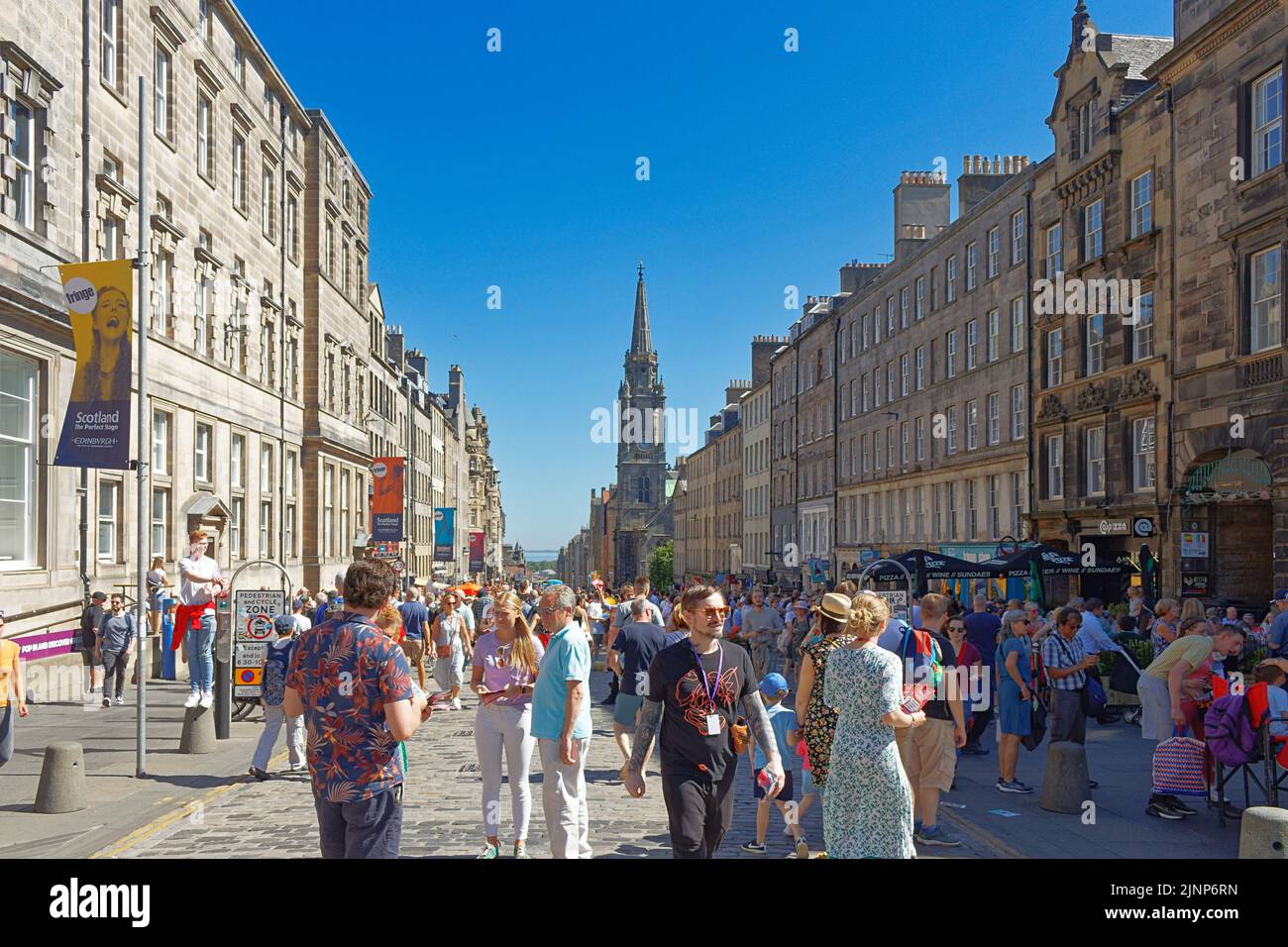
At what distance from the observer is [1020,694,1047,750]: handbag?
10.7 metres

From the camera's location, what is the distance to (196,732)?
12.3 m

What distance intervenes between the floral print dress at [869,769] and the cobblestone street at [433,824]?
200 centimetres

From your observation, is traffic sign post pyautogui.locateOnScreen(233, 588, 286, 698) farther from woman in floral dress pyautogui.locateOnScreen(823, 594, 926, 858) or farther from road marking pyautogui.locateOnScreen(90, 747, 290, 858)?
woman in floral dress pyautogui.locateOnScreen(823, 594, 926, 858)

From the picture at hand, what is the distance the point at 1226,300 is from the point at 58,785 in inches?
890

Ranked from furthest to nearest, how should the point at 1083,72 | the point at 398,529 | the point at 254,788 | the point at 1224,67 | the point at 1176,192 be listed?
the point at 398,529 < the point at 1083,72 < the point at 1176,192 < the point at 1224,67 < the point at 254,788

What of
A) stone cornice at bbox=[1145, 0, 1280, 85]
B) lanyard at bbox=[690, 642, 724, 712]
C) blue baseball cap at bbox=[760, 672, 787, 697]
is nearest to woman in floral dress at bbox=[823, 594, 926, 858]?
lanyard at bbox=[690, 642, 724, 712]

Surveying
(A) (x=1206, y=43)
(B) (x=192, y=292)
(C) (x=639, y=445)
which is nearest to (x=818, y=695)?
(A) (x=1206, y=43)

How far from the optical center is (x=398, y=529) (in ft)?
132

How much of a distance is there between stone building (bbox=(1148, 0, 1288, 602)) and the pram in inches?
204

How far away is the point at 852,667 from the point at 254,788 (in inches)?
271

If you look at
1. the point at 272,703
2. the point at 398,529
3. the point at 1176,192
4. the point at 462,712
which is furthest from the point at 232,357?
the point at 1176,192

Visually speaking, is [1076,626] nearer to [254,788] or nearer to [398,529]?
[254,788]

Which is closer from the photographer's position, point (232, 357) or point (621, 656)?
point (621, 656)
